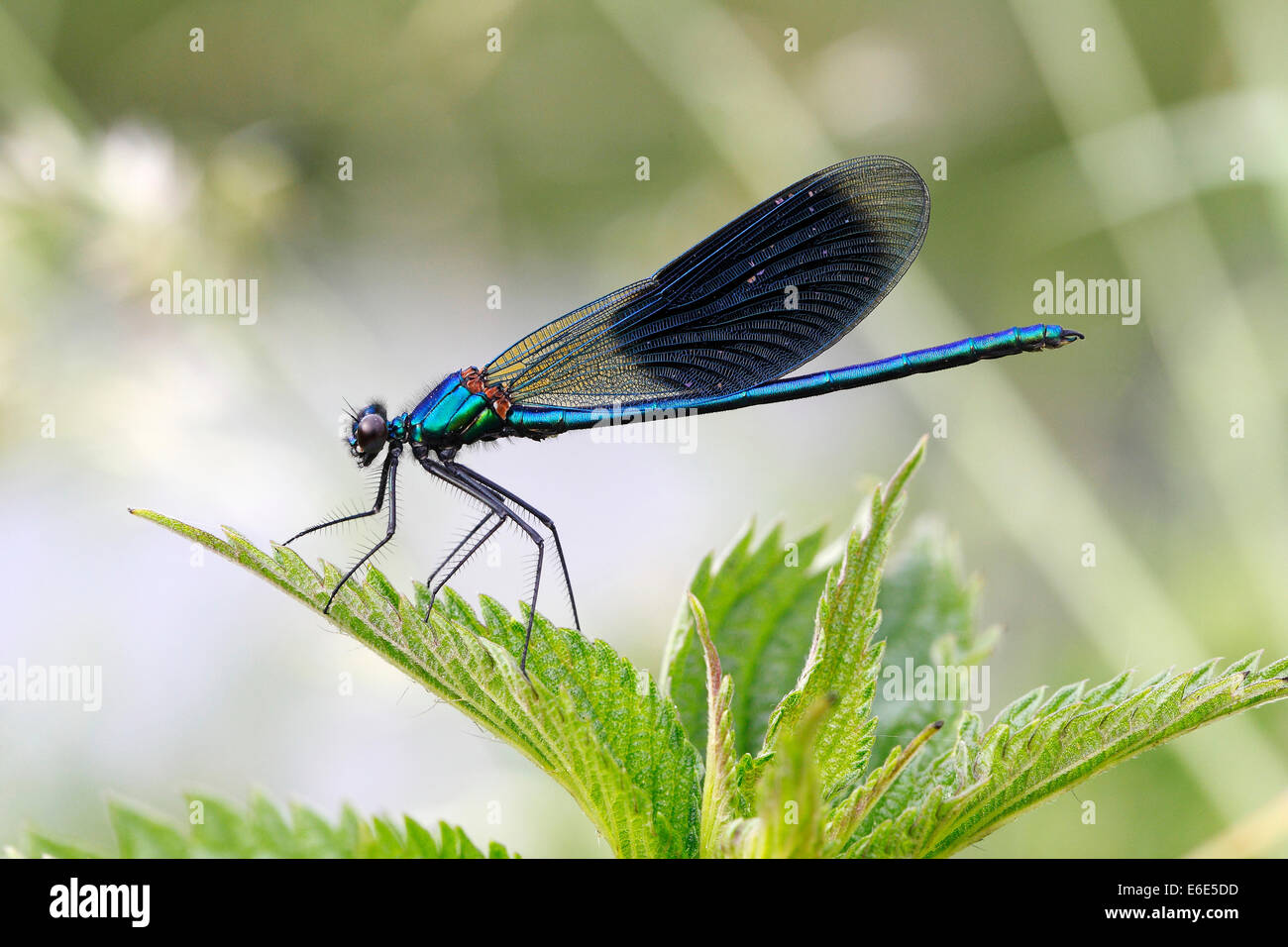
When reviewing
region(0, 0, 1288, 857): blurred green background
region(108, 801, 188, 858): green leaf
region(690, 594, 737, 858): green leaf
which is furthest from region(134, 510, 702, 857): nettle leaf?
region(0, 0, 1288, 857): blurred green background

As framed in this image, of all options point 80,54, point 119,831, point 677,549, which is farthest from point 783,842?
point 80,54

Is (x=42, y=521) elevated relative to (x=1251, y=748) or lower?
elevated

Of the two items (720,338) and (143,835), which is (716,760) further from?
(720,338)

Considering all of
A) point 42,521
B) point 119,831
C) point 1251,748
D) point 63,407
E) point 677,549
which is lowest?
point 1251,748

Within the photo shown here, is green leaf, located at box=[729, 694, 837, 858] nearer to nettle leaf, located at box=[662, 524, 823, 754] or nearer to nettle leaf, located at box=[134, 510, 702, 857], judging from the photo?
nettle leaf, located at box=[134, 510, 702, 857]

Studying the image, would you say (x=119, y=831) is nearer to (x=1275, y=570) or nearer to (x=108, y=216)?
(x=108, y=216)

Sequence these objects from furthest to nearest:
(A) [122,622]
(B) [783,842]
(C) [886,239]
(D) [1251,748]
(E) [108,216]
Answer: (A) [122,622] → (E) [108,216] → (D) [1251,748] → (C) [886,239] → (B) [783,842]

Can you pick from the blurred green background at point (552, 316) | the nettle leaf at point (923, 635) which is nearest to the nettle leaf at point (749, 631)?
the nettle leaf at point (923, 635)
